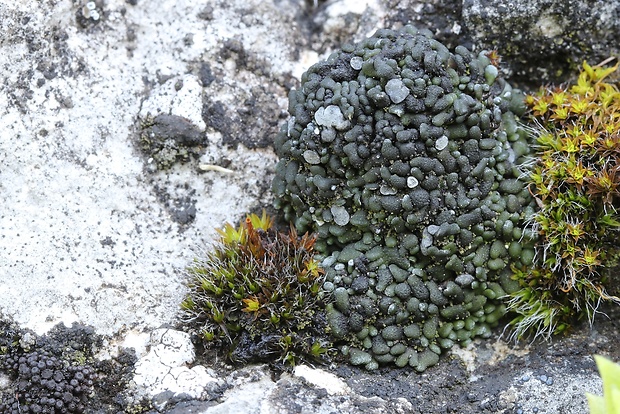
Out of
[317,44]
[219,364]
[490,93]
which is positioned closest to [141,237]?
[219,364]

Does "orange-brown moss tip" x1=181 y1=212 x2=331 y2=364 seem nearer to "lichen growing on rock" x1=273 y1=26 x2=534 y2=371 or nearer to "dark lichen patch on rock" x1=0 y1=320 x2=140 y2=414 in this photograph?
"lichen growing on rock" x1=273 y1=26 x2=534 y2=371

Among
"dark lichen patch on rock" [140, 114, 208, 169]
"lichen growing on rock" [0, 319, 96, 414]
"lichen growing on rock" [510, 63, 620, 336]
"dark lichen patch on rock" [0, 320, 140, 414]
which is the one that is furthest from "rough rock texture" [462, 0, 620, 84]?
"lichen growing on rock" [0, 319, 96, 414]

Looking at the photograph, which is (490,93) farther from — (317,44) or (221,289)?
(221,289)

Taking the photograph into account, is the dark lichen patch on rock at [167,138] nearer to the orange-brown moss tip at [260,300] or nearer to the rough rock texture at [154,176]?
the rough rock texture at [154,176]

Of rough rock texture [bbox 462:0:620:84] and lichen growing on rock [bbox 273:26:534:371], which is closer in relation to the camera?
lichen growing on rock [bbox 273:26:534:371]

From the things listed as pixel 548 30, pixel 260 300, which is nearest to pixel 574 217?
pixel 548 30

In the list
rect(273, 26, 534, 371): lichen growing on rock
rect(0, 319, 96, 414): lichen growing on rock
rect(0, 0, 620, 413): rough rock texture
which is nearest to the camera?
rect(0, 319, 96, 414): lichen growing on rock

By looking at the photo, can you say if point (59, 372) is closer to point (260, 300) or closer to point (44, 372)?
point (44, 372)
